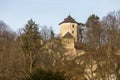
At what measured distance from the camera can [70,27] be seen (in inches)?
3452

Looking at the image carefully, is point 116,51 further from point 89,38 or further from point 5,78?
point 5,78

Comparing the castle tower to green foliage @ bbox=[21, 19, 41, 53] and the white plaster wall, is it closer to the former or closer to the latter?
the white plaster wall

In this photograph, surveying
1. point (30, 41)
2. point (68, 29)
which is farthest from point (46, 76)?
point (68, 29)

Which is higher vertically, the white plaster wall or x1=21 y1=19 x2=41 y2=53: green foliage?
the white plaster wall

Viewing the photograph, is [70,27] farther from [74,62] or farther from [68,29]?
[74,62]

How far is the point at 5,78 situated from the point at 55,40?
2853 centimetres

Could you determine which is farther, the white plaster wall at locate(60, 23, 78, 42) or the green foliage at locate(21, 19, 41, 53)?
the white plaster wall at locate(60, 23, 78, 42)

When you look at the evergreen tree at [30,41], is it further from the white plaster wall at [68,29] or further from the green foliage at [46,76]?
the white plaster wall at [68,29]

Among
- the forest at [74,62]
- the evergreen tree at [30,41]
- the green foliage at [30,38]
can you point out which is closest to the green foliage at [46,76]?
the forest at [74,62]

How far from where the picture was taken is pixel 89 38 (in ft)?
197

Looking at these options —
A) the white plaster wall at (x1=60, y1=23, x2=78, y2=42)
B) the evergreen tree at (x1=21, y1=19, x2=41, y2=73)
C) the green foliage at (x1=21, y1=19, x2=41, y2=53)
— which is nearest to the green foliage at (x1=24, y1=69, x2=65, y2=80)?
the evergreen tree at (x1=21, y1=19, x2=41, y2=73)

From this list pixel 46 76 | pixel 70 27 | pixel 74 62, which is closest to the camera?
pixel 46 76

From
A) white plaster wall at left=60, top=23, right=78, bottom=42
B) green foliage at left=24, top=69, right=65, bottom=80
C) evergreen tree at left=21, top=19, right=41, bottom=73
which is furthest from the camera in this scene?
white plaster wall at left=60, top=23, right=78, bottom=42

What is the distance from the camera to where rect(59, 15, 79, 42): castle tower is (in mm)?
87688
